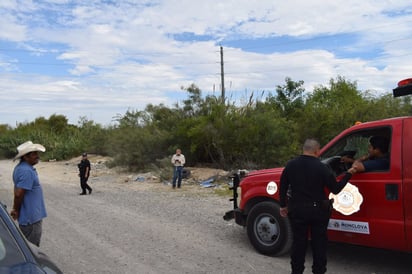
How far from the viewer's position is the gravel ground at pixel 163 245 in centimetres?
616

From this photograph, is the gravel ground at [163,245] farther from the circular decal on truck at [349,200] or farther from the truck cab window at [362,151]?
the truck cab window at [362,151]

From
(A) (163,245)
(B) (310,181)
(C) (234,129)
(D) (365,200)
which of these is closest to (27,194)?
(A) (163,245)

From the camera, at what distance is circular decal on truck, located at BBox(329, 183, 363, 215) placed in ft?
18.3

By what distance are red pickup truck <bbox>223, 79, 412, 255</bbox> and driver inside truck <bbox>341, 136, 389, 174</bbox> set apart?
74 mm

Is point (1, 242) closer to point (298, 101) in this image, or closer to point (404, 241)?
point (404, 241)

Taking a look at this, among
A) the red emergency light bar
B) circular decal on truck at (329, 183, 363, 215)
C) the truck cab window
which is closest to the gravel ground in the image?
circular decal on truck at (329, 183, 363, 215)

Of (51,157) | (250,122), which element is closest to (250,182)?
(250,122)

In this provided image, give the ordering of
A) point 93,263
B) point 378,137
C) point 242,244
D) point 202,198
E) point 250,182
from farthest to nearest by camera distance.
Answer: point 202,198 → point 242,244 → point 250,182 → point 93,263 → point 378,137

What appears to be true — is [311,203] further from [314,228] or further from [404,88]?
[404,88]

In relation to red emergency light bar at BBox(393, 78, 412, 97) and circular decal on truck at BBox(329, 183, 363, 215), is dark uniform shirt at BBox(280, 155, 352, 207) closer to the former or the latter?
circular decal on truck at BBox(329, 183, 363, 215)

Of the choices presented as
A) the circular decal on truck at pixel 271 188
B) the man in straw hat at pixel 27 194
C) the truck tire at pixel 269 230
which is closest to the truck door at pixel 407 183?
the truck tire at pixel 269 230

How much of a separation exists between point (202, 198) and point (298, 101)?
23.2 m

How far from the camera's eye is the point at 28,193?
16.5ft

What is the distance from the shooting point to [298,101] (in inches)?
1403
